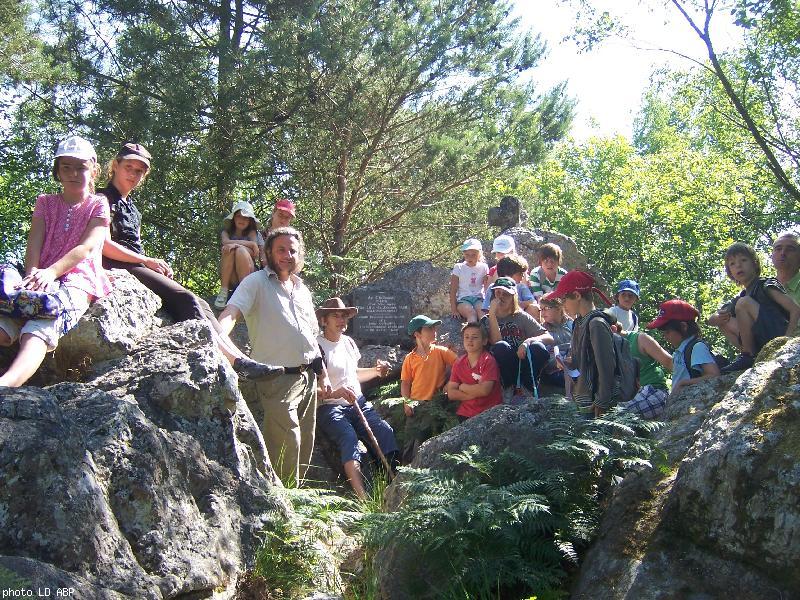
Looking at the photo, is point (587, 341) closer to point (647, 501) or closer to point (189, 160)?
point (647, 501)

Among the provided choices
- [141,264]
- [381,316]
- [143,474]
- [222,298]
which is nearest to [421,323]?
[222,298]

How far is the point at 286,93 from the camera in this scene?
1195 cm

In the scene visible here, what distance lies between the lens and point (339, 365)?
753 cm

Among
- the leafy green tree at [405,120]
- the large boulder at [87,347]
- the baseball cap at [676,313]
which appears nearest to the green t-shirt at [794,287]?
the baseball cap at [676,313]

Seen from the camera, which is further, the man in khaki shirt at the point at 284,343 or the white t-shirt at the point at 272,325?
the white t-shirt at the point at 272,325

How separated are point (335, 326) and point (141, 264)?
251 centimetres

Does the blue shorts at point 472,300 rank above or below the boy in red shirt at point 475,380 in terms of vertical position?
above

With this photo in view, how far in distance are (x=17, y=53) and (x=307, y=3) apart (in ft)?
22.0

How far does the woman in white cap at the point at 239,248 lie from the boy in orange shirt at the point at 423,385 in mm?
1916

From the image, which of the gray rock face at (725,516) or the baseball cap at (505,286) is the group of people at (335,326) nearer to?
the baseball cap at (505,286)

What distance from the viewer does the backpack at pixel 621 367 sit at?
5.64m

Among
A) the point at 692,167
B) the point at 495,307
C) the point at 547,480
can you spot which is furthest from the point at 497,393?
the point at 692,167

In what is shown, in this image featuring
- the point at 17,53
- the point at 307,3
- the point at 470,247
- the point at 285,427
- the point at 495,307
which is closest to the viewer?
the point at 285,427

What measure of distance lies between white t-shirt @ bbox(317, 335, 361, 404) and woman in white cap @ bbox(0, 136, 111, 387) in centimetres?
294
